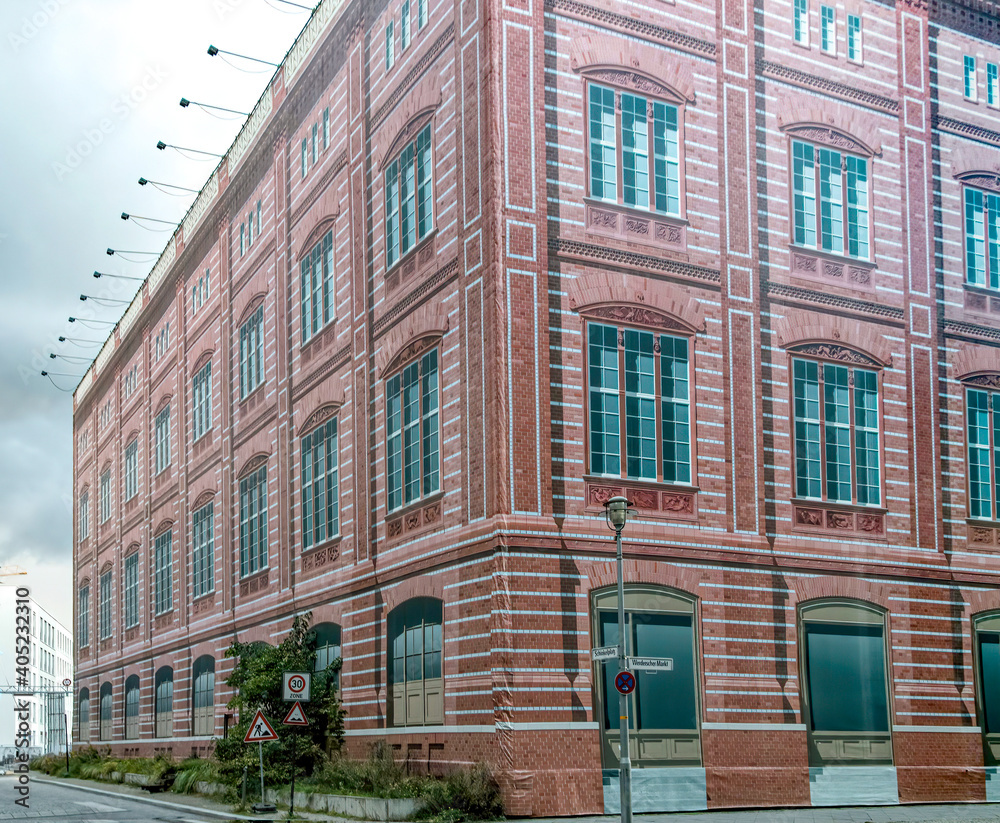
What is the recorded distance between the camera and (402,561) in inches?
1078

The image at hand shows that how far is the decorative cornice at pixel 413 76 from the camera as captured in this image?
27.1 m

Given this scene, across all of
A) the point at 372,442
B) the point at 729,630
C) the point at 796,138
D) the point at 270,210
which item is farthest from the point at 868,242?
the point at 270,210

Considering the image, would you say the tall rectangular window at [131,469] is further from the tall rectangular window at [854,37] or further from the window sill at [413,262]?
the tall rectangular window at [854,37]

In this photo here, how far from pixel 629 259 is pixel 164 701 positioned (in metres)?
31.5

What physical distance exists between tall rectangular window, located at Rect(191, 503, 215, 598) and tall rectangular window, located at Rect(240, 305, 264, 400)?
5.40 meters

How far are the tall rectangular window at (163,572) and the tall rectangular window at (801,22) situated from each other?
104ft

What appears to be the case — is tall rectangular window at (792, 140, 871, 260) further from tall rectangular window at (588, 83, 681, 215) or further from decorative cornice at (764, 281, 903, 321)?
tall rectangular window at (588, 83, 681, 215)

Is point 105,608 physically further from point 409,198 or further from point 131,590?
point 409,198

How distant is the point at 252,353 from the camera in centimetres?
4138

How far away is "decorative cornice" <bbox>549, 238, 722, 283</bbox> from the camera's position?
82.5 ft

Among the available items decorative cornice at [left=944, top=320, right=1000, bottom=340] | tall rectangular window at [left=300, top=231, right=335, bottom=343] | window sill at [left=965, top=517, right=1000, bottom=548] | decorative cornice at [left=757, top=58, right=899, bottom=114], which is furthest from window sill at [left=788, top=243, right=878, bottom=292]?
tall rectangular window at [left=300, top=231, right=335, bottom=343]

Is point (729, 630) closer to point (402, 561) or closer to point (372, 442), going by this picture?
point (402, 561)

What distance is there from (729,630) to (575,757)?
4587 millimetres

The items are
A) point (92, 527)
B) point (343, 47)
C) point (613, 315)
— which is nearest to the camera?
point (613, 315)
